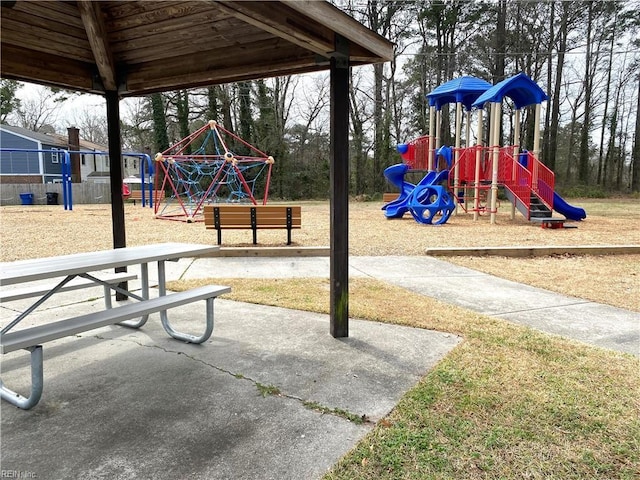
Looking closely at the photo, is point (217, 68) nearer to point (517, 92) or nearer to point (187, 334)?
point (187, 334)

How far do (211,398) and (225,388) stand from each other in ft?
0.44

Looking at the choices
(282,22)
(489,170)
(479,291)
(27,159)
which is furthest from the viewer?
(27,159)

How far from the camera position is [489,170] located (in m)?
15.0

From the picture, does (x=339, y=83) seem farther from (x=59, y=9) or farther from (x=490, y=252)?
(x=490, y=252)

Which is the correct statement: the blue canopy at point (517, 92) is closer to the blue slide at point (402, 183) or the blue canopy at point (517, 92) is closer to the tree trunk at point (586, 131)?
the blue slide at point (402, 183)

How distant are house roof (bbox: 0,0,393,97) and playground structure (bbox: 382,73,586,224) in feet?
31.9

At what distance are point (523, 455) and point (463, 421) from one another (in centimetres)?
33

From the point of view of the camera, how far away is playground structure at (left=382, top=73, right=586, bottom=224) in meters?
12.9

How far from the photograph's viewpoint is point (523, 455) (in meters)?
1.96

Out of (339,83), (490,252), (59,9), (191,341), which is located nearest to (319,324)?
(191,341)

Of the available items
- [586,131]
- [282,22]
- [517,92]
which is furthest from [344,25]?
[586,131]

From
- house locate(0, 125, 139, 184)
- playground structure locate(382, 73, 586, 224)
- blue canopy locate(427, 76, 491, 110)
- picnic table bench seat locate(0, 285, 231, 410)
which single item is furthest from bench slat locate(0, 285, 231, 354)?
house locate(0, 125, 139, 184)

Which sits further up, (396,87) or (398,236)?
(396,87)

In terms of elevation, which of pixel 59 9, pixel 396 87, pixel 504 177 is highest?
pixel 396 87
